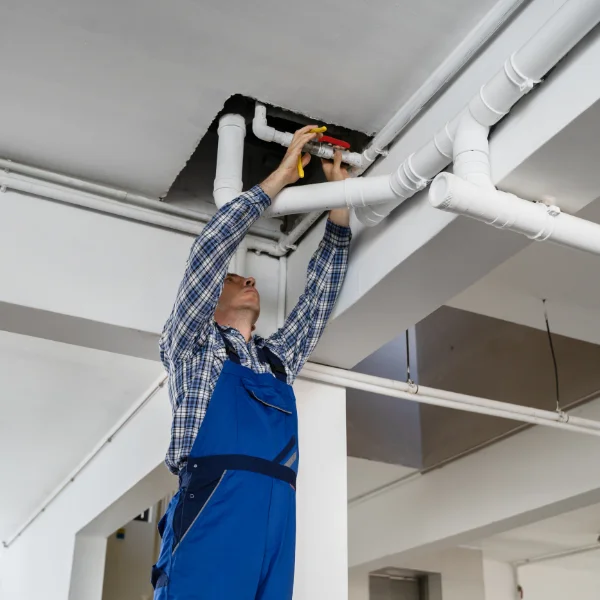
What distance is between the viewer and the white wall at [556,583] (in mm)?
5535

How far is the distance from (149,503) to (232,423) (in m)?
1.85

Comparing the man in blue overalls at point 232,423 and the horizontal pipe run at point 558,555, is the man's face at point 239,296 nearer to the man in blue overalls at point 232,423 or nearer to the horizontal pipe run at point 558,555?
the man in blue overalls at point 232,423

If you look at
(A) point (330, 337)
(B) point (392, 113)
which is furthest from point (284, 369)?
(B) point (392, 113)

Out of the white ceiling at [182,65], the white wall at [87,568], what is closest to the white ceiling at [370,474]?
the white wall at [87,568]

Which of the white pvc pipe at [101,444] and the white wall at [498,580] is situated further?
the white wall at [498,580]

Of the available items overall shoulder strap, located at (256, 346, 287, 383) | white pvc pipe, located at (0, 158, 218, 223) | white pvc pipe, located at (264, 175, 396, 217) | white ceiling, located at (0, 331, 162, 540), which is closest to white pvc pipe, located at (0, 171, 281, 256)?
white pvc pipe, located at (0, 158, 218, 223)

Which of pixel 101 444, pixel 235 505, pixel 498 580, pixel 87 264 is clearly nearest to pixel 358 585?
pixel 498 580

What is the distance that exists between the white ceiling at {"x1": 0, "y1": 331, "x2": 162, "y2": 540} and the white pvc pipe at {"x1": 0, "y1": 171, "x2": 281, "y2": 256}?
924 millimetres

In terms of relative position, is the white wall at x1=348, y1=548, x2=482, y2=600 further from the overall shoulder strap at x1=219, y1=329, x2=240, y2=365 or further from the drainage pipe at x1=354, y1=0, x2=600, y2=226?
the drainage pipe at x1=354, y1=0, x2=600, y2=226

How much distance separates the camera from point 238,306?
6.72 ft

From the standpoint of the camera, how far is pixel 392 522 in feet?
14.5

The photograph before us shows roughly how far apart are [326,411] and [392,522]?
2.34 metres

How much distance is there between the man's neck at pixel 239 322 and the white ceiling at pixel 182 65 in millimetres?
466

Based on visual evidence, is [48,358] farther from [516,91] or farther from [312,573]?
[516,91]
